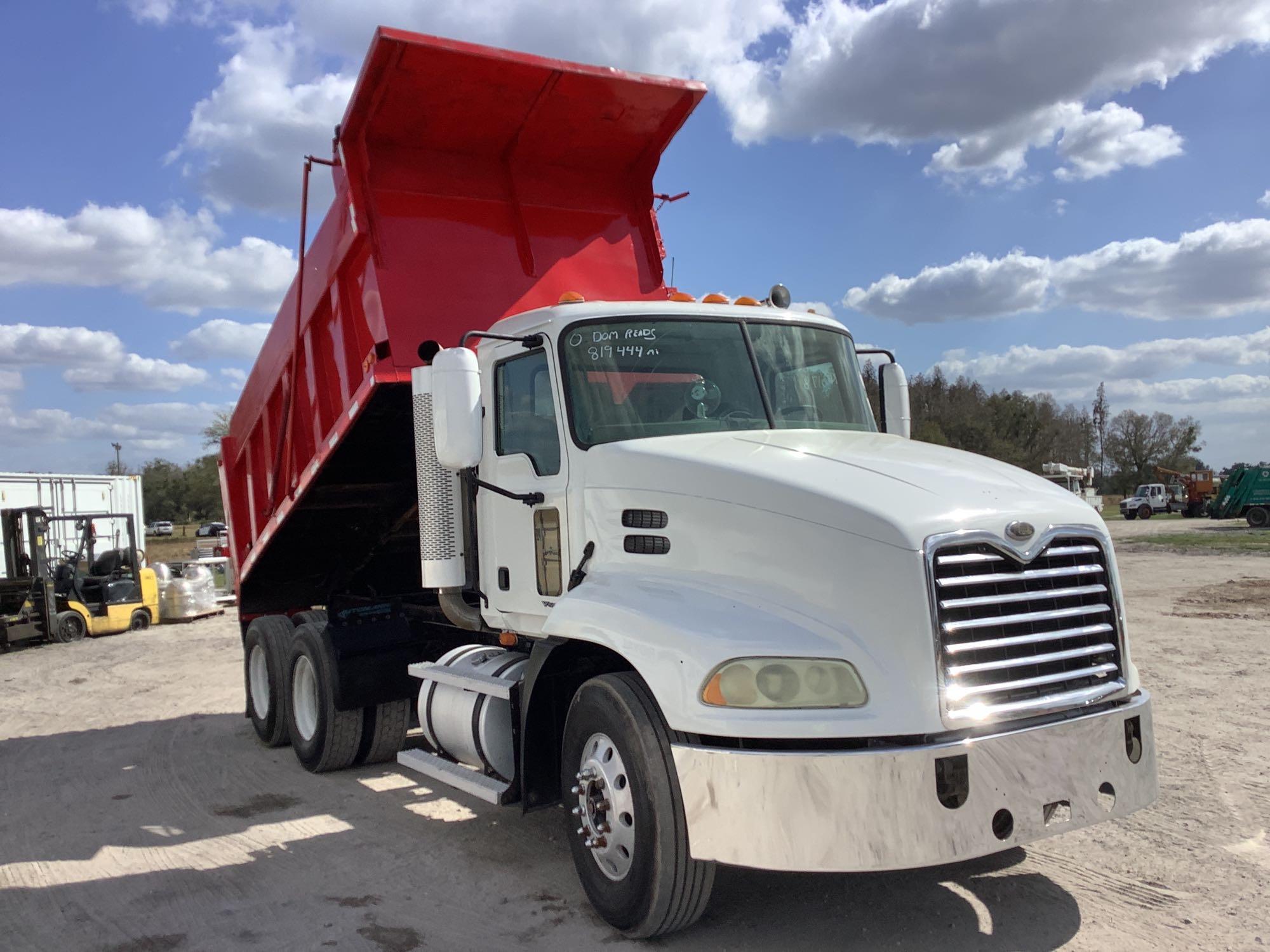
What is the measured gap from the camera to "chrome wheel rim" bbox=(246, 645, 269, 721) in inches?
328

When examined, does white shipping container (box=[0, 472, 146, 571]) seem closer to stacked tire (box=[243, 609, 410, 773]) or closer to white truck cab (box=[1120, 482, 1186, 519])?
stacked tire (box=[243, 609, 410, 773])

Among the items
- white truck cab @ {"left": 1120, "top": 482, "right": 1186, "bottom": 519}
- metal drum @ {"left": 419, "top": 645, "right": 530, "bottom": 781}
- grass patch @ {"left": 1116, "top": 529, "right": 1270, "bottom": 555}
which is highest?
metal drum @ {"left": 419, "top": 645, "right": 530, "bottom": 781}

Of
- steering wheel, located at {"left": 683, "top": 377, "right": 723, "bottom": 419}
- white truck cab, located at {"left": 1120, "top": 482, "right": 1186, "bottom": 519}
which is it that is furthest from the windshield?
white truck cab, located at {"left": 1120, "top": 482, "right": 1186, "bottom": 519}

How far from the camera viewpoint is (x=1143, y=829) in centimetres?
533

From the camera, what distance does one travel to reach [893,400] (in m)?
6.07

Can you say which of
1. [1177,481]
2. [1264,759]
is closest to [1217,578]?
[1264,759]

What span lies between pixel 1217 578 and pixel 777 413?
17.4 metres

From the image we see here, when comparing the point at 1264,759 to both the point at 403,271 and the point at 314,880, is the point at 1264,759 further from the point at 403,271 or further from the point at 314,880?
the point at 403,271

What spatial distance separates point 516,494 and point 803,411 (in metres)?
1.53

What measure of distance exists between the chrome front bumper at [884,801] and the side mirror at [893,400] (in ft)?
8.30

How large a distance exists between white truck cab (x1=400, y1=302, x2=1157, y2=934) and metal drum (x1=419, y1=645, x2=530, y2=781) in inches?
27.5

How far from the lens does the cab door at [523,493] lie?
5.07 meters

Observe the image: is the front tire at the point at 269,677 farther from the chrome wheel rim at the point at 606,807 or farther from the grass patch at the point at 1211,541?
the grass patch at the point at 1211,541

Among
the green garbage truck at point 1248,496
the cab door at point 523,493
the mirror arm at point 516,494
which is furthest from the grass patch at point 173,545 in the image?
the green garbage truck at point 1248,496
